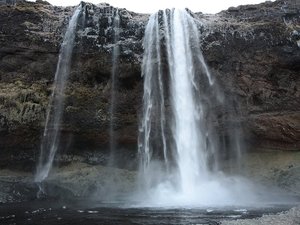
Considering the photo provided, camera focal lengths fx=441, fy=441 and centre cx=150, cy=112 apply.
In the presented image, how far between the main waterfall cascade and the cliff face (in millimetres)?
687

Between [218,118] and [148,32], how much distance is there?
6.70m

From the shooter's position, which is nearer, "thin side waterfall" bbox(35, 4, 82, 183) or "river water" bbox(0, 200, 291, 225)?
"river water" bbox(0, 200, 291, 225)

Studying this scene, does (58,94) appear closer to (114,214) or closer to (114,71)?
(114,71)

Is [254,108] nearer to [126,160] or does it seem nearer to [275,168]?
[275,168]

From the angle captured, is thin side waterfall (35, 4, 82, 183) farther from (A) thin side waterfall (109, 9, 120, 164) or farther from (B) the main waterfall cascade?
(B) the main waterfall cascade

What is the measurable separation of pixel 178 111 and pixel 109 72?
4738 millimetres

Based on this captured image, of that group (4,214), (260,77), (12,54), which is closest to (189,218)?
(4,214)

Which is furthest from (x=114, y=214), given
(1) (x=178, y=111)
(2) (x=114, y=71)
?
(2) (x=114, y=71)

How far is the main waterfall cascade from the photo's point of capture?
25719 mm

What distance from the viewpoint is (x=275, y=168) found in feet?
85.6

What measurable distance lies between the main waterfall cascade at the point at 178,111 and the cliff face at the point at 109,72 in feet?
2.26

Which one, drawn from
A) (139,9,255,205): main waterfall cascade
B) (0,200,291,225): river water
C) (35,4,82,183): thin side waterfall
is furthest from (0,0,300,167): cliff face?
(0,200,291,225): river water

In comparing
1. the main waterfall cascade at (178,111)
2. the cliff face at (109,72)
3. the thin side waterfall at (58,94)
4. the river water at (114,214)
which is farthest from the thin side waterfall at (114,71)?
the river water at (114,214)

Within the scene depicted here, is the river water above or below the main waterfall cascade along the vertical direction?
below
